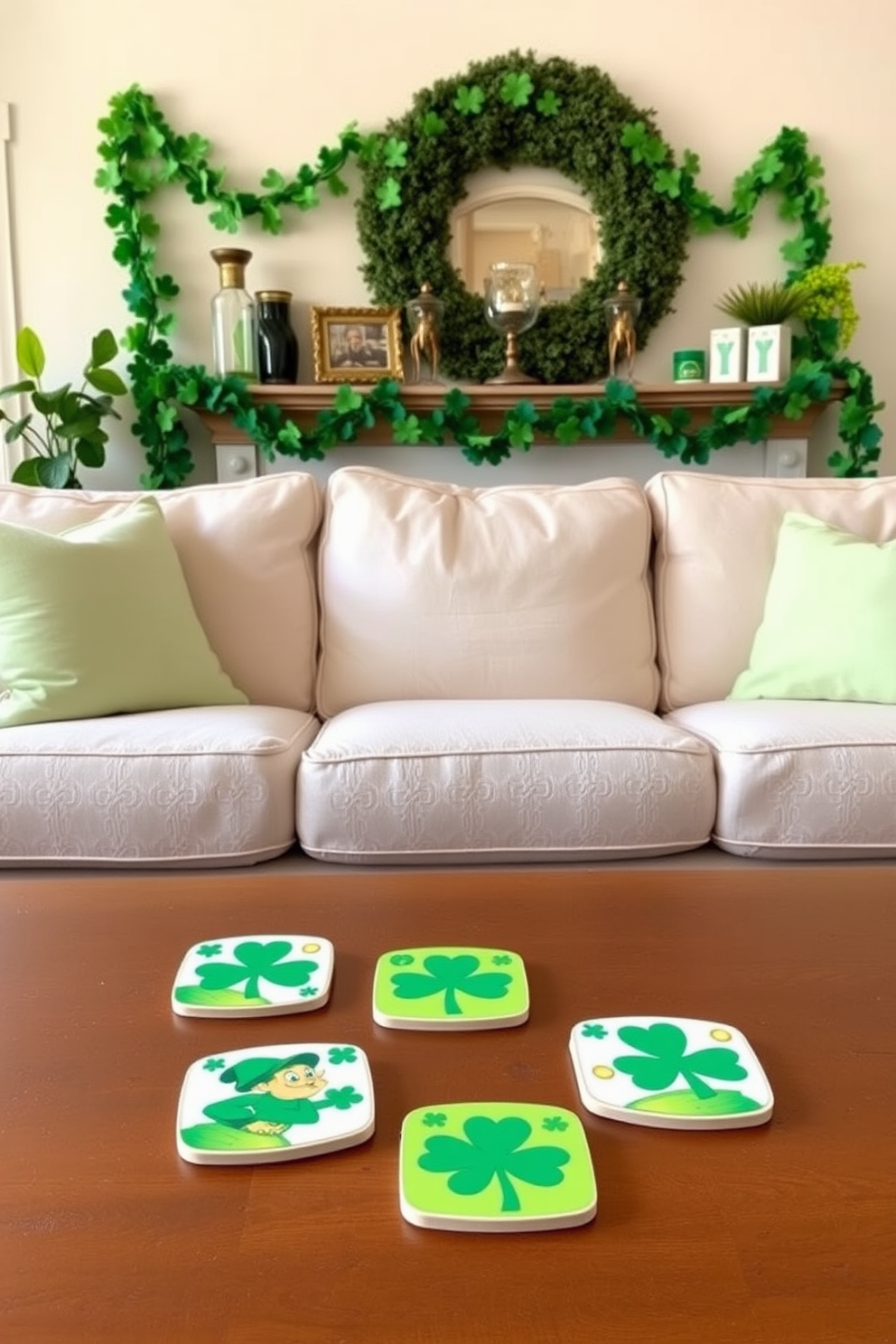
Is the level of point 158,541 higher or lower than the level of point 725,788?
higher

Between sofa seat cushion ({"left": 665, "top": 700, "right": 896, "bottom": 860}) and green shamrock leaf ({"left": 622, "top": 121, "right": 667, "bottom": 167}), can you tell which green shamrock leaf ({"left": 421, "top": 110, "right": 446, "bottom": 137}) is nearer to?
green shamrock leaf ({"left": 622, "top": 121, "right": 667, "bottom": 167})

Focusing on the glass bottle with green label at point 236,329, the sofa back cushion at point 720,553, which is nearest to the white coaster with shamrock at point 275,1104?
the sofa back cushion at point 720,553

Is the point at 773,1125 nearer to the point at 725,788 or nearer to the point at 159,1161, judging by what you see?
the point at 159,1161

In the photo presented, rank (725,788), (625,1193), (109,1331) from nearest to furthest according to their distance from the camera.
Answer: (109,1331) → (625,1193) → (725,788)

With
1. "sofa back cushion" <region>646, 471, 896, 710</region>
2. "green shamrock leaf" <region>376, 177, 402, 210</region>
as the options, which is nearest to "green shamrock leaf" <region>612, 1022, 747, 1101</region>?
"sofa back cushion" <region>646, 471, 896, 710</region>

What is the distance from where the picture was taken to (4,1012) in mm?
890

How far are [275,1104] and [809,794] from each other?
1062 mm

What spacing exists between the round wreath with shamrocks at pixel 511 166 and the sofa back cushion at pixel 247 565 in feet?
3.63

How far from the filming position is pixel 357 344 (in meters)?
2.97

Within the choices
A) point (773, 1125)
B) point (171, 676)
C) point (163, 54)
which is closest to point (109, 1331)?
point (773, 1125)

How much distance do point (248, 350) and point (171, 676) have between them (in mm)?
Answer: 1410

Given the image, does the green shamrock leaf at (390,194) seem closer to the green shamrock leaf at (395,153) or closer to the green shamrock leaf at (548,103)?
the green shamrock leaf at (395,153)

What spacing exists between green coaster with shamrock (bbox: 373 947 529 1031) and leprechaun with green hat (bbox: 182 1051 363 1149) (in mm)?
95

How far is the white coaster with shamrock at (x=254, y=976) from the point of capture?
875mm
